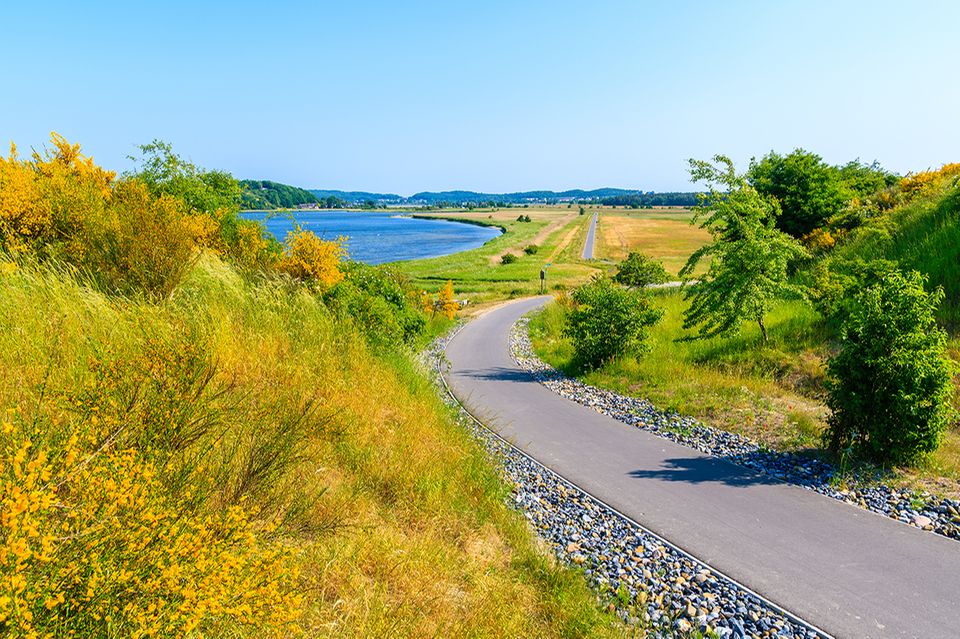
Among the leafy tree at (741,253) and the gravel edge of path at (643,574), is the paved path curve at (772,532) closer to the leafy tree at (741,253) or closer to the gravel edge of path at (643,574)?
the gravel edge of path at (643,574)

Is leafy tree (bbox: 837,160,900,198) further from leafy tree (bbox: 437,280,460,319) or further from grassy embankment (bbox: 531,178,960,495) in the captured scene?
leafy tree (bbox: 437,280,460,319)

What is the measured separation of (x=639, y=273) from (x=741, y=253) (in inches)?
993

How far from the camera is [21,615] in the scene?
2.04 m

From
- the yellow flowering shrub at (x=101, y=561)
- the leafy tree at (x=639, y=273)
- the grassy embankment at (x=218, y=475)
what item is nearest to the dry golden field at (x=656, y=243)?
the leafy tree at (x=639, y=273)

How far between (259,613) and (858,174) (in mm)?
46434

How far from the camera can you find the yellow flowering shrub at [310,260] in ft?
60.1

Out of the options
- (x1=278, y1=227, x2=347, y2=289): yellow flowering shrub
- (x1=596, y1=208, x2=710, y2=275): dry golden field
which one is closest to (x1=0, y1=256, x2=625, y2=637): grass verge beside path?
(x1=278, y1=227, x2=347, y2=289): yellow flowering shrub

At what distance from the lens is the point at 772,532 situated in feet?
26.0

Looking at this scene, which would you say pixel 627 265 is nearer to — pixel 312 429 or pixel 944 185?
pixel 944 185

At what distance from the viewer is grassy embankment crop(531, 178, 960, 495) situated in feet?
38.5

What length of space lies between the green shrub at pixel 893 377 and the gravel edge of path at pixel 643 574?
17.9ft

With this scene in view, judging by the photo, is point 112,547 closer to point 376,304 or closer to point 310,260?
point 376,304

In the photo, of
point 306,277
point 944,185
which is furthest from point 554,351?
point 944,185

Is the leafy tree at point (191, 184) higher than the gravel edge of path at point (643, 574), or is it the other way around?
the leafy tree at point (191, 184)
